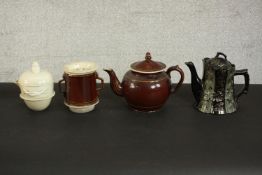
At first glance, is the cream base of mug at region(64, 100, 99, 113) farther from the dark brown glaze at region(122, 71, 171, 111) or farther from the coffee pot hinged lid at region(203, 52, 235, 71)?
the coffee pot hinged lid at region(203, 52, 235, 71)

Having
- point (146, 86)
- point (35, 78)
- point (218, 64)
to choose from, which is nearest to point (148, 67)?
point (146, 86)

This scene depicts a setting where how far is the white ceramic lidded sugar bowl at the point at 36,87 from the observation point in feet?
2.99

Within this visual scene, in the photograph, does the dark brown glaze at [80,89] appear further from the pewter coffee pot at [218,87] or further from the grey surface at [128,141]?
the pewter coffee pot at [218,87]

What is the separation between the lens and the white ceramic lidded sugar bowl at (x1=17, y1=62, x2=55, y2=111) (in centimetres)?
91

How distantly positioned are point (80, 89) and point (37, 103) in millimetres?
117

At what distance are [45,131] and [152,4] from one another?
0.60 metres

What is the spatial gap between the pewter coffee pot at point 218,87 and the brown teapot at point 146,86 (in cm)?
8

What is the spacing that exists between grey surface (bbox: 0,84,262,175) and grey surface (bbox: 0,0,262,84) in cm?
31

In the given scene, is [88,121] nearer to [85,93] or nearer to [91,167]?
[85,93]

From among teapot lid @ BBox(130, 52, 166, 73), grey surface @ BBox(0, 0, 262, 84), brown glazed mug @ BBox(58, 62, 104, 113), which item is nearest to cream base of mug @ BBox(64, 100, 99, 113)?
brown glazed mug @ BBox(58, 62, 104, 113)

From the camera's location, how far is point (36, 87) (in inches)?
36.1

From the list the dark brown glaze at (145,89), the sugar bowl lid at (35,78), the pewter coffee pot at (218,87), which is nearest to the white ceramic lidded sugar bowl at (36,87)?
the sugar bowl lid at (35,78)

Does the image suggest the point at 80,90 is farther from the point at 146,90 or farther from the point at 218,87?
the point at 218,87

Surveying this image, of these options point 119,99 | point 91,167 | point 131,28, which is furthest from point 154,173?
point 131,28
